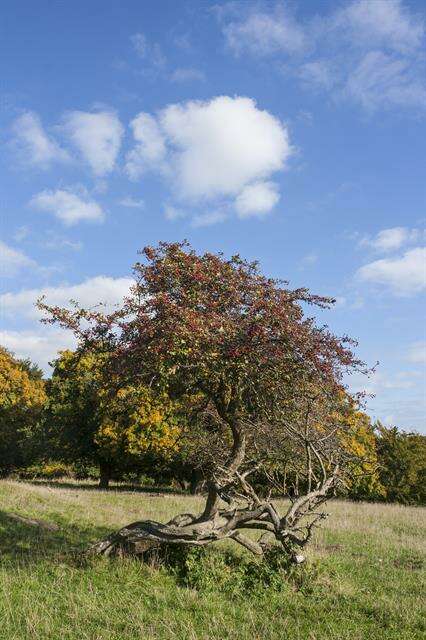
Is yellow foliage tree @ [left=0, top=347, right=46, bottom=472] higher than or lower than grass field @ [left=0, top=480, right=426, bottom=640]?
higher

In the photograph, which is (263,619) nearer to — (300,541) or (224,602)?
(224,602)

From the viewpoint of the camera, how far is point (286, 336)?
425 inches

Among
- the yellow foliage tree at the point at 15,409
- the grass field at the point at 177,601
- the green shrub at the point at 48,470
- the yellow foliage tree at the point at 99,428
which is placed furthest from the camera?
the green shrub at the point at 48,470

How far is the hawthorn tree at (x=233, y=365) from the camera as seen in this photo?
34.9ft

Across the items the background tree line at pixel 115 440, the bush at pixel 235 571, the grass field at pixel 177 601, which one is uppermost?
the background tree line at pixel 115 440

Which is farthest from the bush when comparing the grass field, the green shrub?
the green shrub

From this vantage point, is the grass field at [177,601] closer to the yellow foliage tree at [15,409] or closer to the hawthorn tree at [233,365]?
the hawthorn tree at [233,365]

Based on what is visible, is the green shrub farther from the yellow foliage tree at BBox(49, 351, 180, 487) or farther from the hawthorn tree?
the hawthorn tree

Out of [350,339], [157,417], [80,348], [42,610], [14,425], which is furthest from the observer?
[14,425]

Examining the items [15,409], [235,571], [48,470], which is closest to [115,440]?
[15,409]

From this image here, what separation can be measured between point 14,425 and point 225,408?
134ft

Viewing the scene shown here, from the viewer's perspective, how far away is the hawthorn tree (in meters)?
10.6

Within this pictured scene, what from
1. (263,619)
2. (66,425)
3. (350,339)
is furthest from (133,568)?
(66,425)

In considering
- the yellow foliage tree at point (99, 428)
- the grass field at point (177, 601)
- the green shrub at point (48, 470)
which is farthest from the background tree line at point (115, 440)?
the grass field at point (177, 601)
